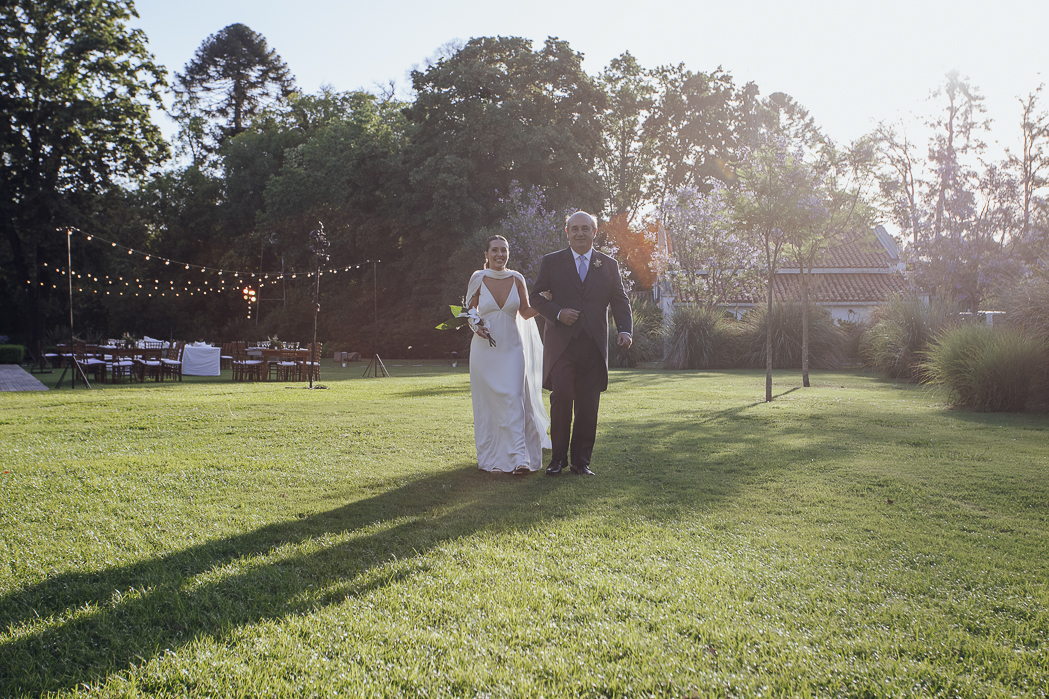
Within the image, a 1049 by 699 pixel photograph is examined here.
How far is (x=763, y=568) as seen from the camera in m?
3.41

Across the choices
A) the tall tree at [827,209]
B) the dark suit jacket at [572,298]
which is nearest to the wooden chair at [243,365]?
the tall tree at [827,209]

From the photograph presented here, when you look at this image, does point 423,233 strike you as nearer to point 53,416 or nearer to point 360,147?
point 360,147

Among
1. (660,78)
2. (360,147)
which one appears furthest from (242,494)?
(660,78)

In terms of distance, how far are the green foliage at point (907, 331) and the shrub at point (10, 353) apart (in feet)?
108

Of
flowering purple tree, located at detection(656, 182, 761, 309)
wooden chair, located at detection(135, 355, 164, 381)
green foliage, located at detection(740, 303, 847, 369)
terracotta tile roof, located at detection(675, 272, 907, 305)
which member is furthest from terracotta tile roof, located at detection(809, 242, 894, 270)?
wooden chair, located at detection(135, 355, 164, 381)

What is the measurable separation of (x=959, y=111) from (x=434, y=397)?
35872mm

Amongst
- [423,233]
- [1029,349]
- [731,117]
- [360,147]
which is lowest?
[1029,349]

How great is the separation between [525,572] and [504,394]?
2680 mm

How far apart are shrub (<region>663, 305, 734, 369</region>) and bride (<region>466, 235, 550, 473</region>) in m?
17.5

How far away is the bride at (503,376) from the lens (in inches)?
233

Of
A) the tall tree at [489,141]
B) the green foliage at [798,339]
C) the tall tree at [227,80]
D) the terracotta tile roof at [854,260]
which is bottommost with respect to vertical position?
the green foliage at [798,339]

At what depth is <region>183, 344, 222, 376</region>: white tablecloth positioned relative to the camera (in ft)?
71.1

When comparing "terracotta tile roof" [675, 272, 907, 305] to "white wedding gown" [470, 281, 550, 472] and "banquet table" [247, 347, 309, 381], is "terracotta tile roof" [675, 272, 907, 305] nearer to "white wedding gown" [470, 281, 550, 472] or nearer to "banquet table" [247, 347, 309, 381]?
"banquet table" [247, 347, 309, 381]

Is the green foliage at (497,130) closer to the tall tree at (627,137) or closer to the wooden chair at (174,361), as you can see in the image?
the tall tree at (627,137)
